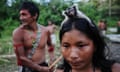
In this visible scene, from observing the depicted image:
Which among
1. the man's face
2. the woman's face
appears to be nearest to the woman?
the woman's face

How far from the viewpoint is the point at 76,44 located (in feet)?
7.43

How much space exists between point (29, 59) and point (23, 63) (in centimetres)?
10

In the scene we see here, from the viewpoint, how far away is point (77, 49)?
2242mm

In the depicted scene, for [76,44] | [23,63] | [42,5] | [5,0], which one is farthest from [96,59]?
[42,5]

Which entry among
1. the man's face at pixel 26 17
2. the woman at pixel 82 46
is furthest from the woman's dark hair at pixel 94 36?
the man's face at pixel 26 17

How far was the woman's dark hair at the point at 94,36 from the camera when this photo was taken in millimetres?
2368

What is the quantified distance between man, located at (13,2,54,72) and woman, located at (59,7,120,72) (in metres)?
2.27

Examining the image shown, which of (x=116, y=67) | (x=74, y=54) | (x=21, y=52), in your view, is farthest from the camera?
(x=21, y=52)

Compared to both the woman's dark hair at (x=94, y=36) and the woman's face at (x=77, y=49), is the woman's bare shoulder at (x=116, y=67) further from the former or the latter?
the woman's face at (x=77, y=49)

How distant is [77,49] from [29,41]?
8.60 ft

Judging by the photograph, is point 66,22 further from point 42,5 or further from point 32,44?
point 42,5

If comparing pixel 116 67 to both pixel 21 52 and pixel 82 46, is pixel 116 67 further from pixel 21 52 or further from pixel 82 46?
pixel 21 52

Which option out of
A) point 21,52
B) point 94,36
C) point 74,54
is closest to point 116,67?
point 94,36

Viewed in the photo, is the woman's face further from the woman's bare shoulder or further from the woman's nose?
the woman's bare shoulder
